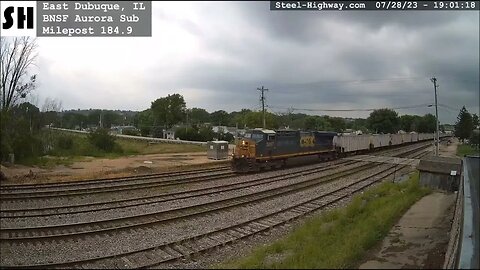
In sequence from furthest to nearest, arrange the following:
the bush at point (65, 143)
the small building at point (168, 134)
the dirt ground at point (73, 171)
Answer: the small building at point (168, 134) < the bush at point (65, 143) < the dirt ground at point (73, 171)

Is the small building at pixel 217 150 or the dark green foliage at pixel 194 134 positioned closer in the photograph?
the small building at pixel 217 150

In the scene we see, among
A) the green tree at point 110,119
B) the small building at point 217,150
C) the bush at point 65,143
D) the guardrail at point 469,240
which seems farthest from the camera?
the green tree at point 110,119

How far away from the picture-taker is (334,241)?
834 centimetres

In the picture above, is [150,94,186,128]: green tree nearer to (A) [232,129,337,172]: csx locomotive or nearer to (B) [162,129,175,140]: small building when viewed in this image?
(B) [162,129,175,140]: small building

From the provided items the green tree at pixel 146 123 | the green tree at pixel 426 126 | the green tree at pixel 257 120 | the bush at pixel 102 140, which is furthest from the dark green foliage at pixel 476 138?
the green tree at pixel 426 126

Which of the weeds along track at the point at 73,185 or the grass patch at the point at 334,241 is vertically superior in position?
the grass patch at the point at 334,241

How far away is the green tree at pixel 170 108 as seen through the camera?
76812mm

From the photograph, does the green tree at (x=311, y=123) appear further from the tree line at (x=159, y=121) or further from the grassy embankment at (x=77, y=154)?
the grassy embankment at (x=77, y=154)

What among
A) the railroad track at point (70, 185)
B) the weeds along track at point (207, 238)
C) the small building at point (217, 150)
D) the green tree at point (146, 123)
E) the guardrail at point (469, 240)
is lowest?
the weeds along track at point (207, 238)

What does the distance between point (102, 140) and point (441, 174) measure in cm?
3678

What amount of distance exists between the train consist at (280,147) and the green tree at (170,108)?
46.7 m

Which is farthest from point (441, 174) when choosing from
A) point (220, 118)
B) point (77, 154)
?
point (220, 118)

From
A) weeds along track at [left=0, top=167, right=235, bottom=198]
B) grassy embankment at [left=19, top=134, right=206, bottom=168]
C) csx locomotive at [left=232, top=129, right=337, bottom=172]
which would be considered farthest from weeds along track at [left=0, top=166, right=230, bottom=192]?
grassy embankment at [left=19, top=134, right=206, bottom=168]

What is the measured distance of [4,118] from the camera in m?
23.2
